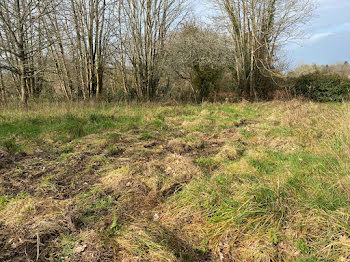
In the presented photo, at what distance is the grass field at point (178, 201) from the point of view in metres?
2.02

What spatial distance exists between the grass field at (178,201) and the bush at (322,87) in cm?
1206

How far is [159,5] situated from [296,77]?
36.1ft

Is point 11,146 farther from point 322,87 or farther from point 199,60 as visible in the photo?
point 322,87

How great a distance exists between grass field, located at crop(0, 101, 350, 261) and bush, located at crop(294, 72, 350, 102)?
12059 millimetres

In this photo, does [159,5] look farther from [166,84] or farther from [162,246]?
[162,246]

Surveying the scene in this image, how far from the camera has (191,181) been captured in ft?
10.2

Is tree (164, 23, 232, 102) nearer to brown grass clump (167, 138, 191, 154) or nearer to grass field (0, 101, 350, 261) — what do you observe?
brown grass clump (167, 138, 191, 154)

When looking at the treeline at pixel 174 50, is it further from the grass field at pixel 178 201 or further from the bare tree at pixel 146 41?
the grass field at pixel 178 201

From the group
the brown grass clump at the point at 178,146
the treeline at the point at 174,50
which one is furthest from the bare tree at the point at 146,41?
the brown grass clump at the point at 178,146

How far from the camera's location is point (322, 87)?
49.4 ft

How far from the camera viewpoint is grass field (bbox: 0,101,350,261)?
202 centimetres

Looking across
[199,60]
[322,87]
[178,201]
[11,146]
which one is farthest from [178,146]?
[322,87]

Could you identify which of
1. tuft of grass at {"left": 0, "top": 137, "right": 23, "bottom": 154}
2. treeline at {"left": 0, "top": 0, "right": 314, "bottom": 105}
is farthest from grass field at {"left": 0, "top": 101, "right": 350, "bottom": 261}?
treeline at {"left": 0, "top": 0, "right": 314, "bottom": 105}

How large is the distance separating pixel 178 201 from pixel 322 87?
1643cm
